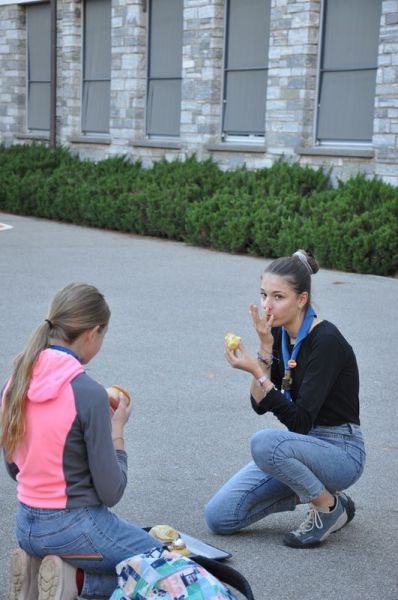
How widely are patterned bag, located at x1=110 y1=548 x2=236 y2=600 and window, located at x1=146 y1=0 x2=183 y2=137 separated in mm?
18379

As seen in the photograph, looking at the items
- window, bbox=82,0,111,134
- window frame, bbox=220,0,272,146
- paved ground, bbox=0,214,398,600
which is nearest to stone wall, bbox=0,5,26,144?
window, bbox=82,0,111,134

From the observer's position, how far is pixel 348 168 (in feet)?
54.8

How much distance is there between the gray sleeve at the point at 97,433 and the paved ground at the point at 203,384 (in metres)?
0.99

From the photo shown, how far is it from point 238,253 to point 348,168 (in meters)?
2.48

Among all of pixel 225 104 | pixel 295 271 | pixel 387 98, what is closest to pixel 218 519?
pixel 295 271

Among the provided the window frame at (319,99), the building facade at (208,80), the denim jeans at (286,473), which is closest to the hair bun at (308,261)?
the denim jeans at (286,473)

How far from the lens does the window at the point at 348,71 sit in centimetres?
1688

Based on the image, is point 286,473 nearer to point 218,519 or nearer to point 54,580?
point 218,519

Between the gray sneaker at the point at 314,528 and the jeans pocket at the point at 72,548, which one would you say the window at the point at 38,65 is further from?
the jeans pocket at the point at 72,548

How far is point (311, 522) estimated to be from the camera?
462 centimetres

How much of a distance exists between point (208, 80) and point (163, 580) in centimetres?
1740

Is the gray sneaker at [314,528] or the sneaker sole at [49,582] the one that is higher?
the sneaker sole at [49,582]

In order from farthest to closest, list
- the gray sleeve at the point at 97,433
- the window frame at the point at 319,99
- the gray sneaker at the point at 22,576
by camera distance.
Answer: the window frame at the point at 319,99 → the gray sneaker at the point at 22,576 → the gray sleeve at the point at 97,433

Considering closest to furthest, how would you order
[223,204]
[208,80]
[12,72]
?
[223,204], [208,80], [12,72]
